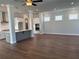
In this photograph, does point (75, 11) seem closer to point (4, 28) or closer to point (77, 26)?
point (77, 26)

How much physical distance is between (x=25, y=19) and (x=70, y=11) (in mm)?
7219

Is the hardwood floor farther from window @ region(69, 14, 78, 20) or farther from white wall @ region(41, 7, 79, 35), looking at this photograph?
window @ region(69, 14, 78, 20)

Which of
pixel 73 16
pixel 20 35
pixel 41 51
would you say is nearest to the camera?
pixel 41 51

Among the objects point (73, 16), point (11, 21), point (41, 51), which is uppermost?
point (73, 16)

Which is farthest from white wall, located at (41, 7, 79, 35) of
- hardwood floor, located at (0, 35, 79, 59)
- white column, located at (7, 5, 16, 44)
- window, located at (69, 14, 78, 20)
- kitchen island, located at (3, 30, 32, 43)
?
white column, located at (7, 5, 16, 44)

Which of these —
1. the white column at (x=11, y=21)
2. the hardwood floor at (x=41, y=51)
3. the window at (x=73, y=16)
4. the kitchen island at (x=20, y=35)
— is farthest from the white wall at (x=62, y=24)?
the white column at (x=11, y=21)

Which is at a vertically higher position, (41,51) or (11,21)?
(11,21)

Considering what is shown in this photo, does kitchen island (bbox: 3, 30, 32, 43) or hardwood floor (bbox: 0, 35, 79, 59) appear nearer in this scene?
hardwood floor (bbox: 0, 35, 79, 59)

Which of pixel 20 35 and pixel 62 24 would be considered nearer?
pixel 20 35

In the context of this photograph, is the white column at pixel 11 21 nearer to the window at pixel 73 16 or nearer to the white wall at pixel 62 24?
the white wall at pixel 62 24

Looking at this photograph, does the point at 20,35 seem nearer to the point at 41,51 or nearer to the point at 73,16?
the point at 41,51

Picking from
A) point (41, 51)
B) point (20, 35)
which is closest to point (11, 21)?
point (20, 35)

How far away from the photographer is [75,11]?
33.7 feet

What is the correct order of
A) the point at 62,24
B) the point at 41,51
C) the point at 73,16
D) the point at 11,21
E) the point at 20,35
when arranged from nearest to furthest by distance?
the point at 41,51 < the point at 11,21 < the point at 20,35 < the point at 73,16 < the point at 62,24
